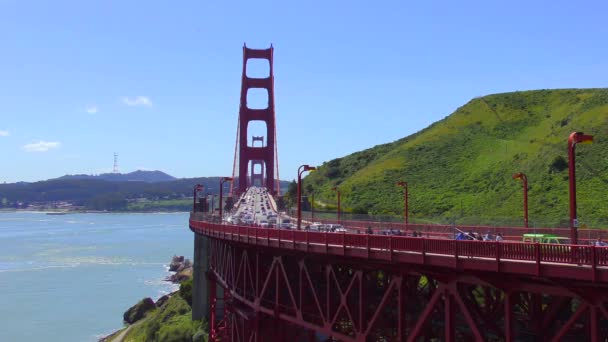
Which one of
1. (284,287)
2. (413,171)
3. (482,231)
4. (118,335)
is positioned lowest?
(118,335)

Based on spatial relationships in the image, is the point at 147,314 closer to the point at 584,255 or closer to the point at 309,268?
the point at 309,268

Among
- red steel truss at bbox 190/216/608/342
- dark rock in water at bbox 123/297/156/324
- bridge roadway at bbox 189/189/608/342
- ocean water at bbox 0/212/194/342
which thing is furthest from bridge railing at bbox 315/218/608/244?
ocean water at bbox 0/212/194/342

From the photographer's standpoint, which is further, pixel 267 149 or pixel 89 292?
pixel 267 149

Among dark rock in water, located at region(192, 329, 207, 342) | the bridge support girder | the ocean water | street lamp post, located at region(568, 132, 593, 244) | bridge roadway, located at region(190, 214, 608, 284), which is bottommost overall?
the ocean water

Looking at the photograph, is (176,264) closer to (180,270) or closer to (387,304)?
(180,270)

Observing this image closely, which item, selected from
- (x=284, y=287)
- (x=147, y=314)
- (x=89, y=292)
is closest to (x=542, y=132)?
(x=147, y=314)

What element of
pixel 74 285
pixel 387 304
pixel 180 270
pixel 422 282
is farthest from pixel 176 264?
pixel 387 304

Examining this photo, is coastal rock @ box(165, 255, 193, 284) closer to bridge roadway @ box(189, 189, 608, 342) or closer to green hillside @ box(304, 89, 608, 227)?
green hillside @ box(304, 89, 608, 227)
